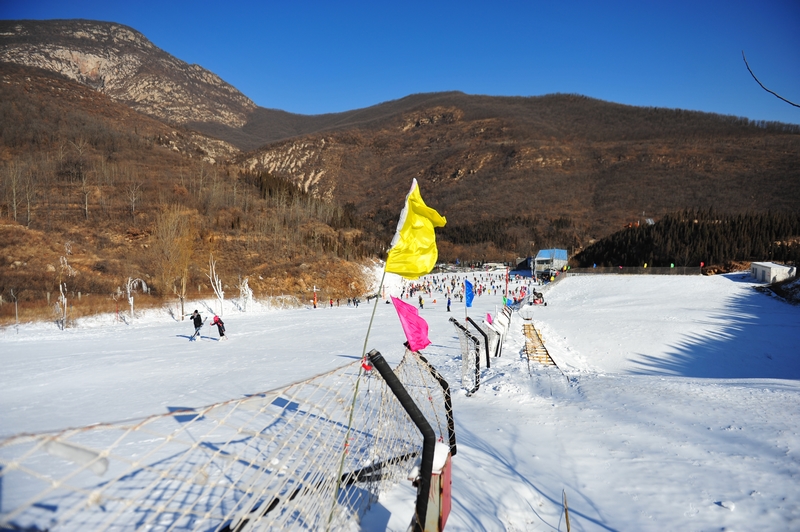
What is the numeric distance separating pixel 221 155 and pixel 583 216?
118870 mm

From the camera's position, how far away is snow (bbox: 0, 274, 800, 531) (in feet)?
14.2

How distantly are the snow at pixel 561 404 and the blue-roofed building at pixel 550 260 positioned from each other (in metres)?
49.1

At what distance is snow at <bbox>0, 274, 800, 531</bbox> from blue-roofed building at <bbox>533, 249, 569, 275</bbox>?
49.1 m

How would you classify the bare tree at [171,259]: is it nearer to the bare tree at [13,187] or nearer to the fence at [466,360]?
the bare tree at [13,187]

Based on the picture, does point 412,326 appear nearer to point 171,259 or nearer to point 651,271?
point 171,259

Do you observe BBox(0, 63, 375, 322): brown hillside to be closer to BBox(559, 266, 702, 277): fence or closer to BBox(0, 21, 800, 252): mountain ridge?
BBox(559, 266, 702, 277): fence

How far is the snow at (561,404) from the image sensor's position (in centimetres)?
432

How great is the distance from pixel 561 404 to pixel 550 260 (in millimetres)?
66489

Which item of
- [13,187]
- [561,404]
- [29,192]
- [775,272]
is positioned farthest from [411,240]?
[29,192]

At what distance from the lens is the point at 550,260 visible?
70062 millimetres

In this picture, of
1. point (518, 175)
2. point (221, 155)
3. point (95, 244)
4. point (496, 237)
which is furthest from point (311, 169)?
point (95, 244)

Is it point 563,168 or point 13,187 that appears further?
point 563,168

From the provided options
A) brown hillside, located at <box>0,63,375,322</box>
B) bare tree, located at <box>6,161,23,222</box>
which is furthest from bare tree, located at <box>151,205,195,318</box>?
bare tree, located at <box>6,161,23,222</box>

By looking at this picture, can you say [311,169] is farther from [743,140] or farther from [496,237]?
[743,140]
